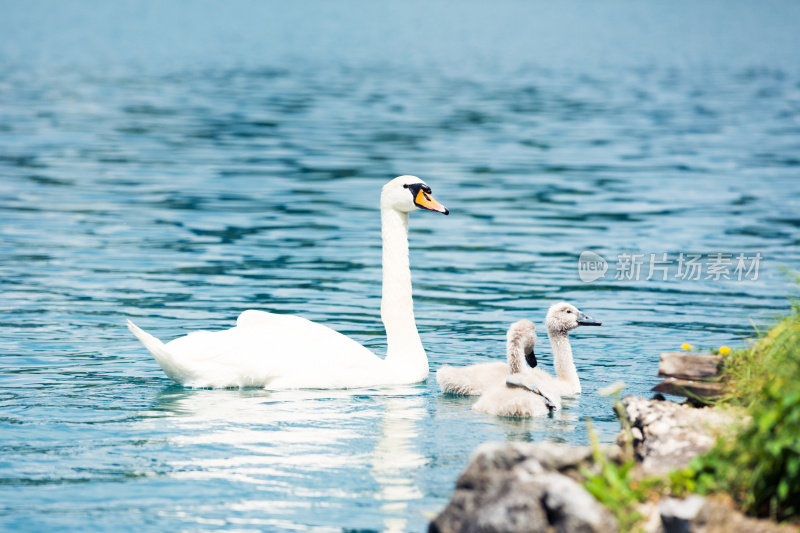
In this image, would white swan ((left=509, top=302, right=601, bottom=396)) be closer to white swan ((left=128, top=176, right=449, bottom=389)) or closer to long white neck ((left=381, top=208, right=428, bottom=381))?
long white neck ((left=381, top=208, right=428, bottom=381))

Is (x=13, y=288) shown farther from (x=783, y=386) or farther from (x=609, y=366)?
(x=783, y=386)

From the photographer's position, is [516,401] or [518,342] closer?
[516,401]

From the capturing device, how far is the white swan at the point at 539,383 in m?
9.78

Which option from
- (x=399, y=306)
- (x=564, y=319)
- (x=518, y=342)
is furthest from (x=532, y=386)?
(x=399, y=306)

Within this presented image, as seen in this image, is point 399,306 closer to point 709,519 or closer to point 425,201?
point 425,201

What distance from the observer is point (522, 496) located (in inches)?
Result: 237

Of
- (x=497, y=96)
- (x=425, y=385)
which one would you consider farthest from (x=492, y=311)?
(x=497, y=96)

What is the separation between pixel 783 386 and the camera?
6035 millimetres

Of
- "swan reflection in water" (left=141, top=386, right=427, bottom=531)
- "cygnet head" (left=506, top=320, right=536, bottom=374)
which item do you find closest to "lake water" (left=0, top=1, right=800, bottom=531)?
"swan reflection in water" (left=141, top=386, right=427, bottom=531)

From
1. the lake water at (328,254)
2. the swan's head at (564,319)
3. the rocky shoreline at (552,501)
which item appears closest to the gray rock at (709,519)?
the rocky shoreline at (552,501)

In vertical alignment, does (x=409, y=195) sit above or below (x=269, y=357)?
above

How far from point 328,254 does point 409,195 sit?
6.71 m

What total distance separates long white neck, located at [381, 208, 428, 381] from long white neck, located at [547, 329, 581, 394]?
1.13 metres

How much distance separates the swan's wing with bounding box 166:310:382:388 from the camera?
10266mm
